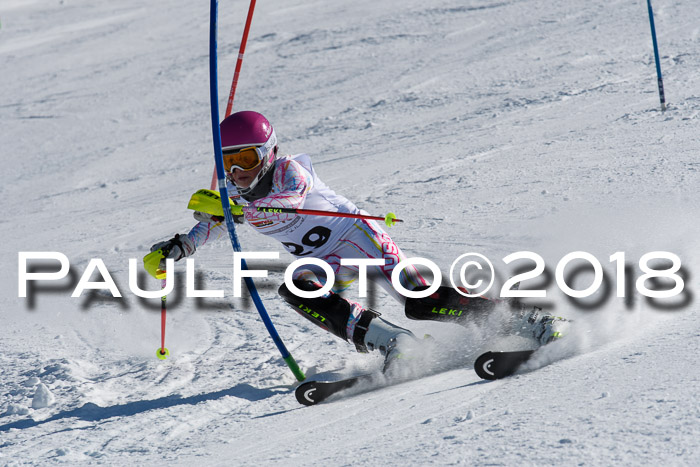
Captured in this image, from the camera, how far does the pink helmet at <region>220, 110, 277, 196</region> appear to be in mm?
3902

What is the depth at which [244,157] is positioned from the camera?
3.92 m

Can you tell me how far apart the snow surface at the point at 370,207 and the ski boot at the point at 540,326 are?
0.26 ft

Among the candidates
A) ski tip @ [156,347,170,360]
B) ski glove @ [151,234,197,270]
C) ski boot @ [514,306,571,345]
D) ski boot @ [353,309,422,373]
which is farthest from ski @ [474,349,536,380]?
ski tip @ [156,347,170,360]

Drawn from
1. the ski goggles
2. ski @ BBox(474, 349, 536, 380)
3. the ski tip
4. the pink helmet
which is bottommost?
ski @ BBox(474, 349, 536, 380)

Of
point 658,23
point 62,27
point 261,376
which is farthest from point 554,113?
point 62,27

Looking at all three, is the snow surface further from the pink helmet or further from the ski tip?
the pink helmet

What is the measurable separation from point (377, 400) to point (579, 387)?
102 centimetres

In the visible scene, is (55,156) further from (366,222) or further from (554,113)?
(366,222)

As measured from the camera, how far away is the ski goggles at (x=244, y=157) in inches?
154

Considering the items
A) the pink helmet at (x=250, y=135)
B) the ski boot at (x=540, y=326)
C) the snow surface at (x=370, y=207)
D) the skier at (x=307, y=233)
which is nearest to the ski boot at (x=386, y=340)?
the skier at (x=307, y=233)

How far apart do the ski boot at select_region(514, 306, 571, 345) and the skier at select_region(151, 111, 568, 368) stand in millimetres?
20

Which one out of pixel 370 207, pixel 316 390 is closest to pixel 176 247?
pixel 316 390

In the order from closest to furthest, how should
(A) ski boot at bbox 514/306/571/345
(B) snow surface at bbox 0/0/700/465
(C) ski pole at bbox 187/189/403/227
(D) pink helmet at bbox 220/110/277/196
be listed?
(B) snow surface at bbox 0/0/700/465 < (A) ski boot at bbox 514/306/571/345 < (C) ski pole at bbox 187/189/403/227 < (D) pink helmet at bbox 220/110/277/196

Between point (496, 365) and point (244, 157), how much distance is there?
1.60 metres
